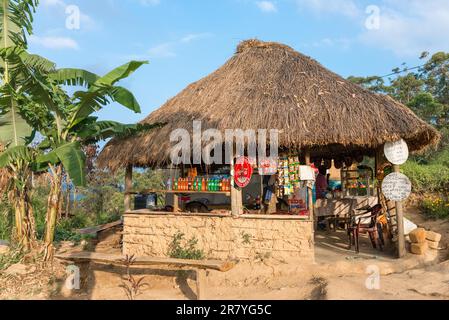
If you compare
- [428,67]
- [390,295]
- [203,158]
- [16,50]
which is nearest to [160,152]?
[203,158]

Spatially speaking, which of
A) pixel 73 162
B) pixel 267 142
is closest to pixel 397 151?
pixel 267 142

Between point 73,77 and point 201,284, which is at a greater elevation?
point 73,77

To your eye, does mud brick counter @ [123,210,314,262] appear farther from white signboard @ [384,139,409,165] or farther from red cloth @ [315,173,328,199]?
red cloth @ [315,173,328,199]

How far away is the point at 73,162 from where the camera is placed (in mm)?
5922

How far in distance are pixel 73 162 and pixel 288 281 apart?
12.3 ft

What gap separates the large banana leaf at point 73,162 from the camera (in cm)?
582

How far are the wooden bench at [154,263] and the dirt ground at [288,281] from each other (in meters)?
0.16

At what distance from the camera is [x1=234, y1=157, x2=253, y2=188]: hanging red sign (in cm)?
688

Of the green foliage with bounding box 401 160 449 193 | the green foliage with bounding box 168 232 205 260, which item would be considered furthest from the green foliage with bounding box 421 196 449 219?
the green foliage with bounding box 168 232 205 260

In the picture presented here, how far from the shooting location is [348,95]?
7.48 meters

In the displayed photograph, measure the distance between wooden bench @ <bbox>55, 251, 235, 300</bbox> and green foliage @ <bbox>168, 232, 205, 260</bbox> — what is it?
0.25m

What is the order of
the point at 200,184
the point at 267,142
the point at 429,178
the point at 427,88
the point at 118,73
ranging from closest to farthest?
1. the point at 118,73
2. the point at 267,142
3. the point at 200,184
4. the point at 429,178
5. the point at 427,88

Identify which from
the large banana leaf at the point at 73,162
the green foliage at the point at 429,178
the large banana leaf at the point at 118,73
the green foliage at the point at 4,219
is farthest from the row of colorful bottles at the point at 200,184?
the green foliage at the point at 429,178

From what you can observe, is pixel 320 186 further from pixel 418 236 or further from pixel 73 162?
pixel 73 162
